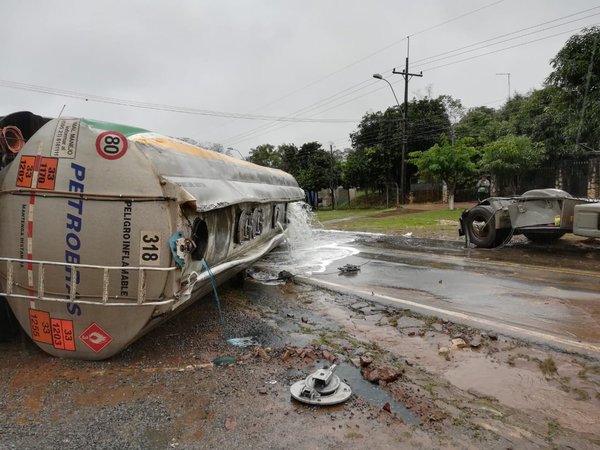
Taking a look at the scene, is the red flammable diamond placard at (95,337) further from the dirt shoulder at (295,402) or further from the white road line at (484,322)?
the white road line at (484,322)

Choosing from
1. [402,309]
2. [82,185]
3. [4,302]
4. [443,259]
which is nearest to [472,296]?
[402,309]

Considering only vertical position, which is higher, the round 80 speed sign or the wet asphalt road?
the round 80 speed sign

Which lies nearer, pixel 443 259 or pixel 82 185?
pixel 82 185

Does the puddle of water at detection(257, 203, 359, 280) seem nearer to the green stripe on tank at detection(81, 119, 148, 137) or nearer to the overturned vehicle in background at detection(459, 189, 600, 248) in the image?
the overturned vehicle in background at detection(459, 189, 600, 248)

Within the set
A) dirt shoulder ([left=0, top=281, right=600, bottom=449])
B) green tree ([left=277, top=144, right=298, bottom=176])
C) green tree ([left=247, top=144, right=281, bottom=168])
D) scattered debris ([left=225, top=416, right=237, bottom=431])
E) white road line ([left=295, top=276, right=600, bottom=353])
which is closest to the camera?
dirt shoulder ([left=0, top=281, right=600, bottom=449])

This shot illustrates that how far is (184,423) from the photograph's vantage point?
3.17m

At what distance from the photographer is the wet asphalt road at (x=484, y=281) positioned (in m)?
5.40

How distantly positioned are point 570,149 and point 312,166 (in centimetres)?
2230

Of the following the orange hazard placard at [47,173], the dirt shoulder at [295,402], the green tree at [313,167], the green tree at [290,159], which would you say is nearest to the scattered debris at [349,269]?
the dirt shoulder at [295,402]

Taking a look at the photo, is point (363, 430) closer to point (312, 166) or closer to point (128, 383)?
point (128, 383)

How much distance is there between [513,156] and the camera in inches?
868

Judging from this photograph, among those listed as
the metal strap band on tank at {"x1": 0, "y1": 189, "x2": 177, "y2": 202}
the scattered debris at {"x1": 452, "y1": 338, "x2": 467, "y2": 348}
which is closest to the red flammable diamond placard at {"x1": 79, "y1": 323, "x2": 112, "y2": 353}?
the metal strap band on tank at {"x1": 0, "y1": 189, "x2": 177, "y2": 202}

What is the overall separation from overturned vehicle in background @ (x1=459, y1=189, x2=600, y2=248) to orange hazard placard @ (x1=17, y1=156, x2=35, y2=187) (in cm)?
978

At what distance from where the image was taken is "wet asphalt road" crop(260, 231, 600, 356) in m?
5.40
